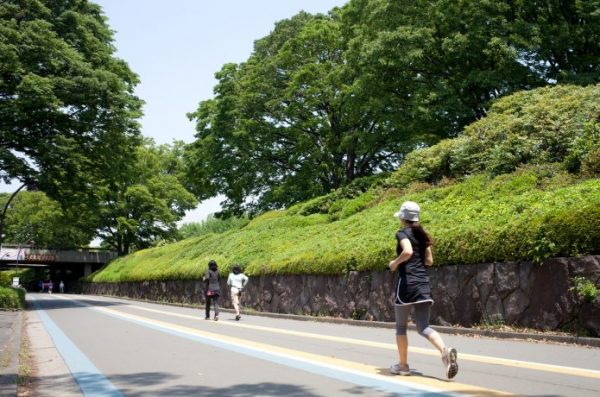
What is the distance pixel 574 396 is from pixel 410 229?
227 cm

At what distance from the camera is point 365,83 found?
29797 millimetres

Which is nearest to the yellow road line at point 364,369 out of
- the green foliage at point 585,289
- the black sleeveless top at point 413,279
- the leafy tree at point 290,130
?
the black sleeveless top at point 413,279

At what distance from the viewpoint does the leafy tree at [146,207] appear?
65938mm

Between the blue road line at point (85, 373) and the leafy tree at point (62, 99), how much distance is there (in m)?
14.3

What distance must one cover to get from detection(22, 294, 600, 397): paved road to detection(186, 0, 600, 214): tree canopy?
61.3 ft

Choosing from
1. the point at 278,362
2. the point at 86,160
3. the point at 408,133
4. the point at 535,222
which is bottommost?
the point at 278,362

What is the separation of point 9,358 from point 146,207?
60.7 metres

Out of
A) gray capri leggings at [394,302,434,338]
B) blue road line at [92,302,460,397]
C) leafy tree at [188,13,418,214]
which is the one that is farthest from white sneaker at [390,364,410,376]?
leafy tree at [188,13,418,214]

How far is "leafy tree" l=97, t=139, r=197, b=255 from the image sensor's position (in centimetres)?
6594

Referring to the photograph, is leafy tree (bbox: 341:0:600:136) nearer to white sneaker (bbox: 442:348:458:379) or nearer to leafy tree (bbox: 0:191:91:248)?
white sneaker (bbox: 442:348:458:379)

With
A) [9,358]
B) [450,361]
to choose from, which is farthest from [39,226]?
[450,361]

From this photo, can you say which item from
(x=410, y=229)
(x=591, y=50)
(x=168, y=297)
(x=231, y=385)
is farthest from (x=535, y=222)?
(x=168, y=297)

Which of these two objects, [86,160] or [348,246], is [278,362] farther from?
[86,160]

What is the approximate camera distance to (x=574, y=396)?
17.8ft
